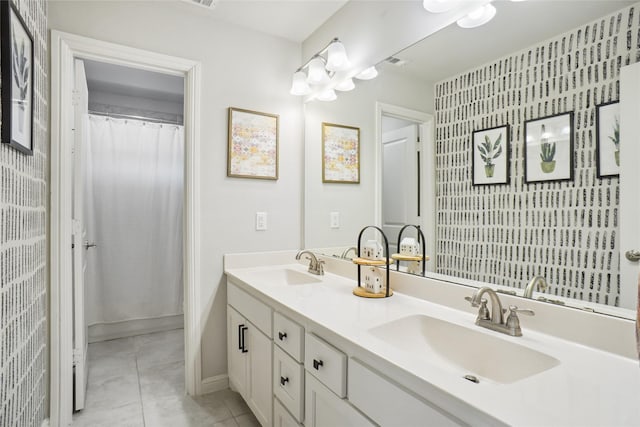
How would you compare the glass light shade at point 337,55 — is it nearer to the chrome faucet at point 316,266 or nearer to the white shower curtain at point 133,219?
the chrome faucet at point 316,266

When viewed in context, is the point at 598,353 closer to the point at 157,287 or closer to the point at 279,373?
the point at 279,373

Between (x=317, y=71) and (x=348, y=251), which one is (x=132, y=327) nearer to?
(x=348, y=251)

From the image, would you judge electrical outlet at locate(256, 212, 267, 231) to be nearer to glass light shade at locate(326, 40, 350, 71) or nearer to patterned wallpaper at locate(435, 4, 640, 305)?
glass light shade at locate(326, 40, 350, 71)

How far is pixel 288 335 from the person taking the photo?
4.63 feet

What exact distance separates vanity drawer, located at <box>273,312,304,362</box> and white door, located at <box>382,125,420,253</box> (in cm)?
67

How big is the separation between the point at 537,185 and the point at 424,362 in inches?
27.7

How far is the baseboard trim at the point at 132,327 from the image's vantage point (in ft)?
9.91

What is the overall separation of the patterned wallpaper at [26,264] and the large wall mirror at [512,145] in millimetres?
1587

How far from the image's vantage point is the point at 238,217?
7.43 feet

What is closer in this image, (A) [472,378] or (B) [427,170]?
(A) [472,378]

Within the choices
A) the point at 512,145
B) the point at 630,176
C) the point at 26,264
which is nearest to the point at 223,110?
the point at 26,264

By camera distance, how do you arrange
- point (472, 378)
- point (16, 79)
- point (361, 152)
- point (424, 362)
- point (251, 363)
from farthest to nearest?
point (361, 152)
point (251, 363)
point (16, 79)
point (472, 378)
point (424, 362)

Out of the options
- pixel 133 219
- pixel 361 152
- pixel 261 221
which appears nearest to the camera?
pixel 361 152

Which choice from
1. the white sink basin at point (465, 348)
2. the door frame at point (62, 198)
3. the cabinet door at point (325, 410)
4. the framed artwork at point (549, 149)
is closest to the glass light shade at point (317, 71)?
the door frame at point (62, 198)
